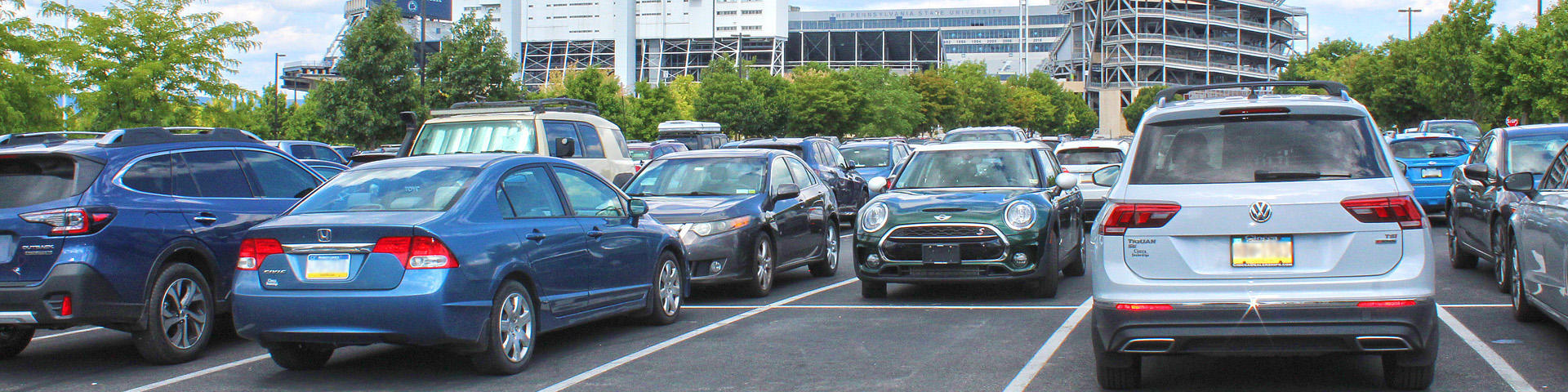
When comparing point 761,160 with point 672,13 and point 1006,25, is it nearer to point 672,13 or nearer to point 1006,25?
point 672,13

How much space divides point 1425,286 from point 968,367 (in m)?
2.51

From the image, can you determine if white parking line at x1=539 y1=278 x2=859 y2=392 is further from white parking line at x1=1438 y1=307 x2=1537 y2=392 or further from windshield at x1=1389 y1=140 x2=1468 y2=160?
windshield at x1=1389 y1=140 x2=1468 y2=160

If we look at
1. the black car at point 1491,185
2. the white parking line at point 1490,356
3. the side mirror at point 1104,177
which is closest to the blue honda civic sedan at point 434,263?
the side mirror at point 1104,177

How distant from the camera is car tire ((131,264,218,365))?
25.3ft

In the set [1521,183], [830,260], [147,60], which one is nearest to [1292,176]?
[1521,183]

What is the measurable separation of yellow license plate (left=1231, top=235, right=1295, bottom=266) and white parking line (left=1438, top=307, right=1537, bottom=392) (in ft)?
5.38

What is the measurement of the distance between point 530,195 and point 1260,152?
4.31 meters

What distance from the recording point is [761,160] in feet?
40.1

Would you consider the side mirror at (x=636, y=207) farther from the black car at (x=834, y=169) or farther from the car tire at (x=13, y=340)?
the black car at (x=834, y=169)

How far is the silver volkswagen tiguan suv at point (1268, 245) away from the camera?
5637 millimetres

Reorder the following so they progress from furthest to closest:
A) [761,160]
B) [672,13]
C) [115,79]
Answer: [672,13]
[115,79]
[761,160]

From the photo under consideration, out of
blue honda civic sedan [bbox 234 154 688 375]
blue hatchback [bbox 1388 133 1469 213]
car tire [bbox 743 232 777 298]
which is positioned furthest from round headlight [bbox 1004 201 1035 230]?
blue hatchback [bbox 1388 133 1469 213]

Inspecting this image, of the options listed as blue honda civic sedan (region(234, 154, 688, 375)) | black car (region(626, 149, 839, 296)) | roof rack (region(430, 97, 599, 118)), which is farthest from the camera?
roof rack (region(430, 97, 599, 118))

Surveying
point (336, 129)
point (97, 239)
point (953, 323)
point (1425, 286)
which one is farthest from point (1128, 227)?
point (336, 129)
